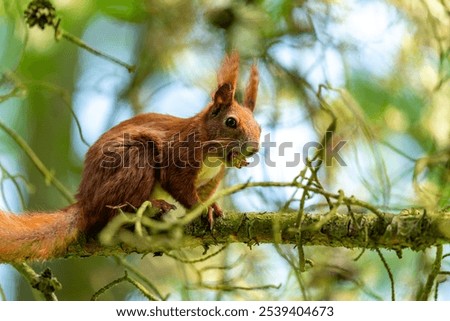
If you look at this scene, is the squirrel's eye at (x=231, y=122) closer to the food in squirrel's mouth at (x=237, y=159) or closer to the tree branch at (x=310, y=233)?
the food in squirrel's mouth at (x=237, y=159)

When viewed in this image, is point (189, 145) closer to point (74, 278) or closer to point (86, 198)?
point (86, 198)

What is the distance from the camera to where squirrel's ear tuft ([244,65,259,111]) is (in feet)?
11.1

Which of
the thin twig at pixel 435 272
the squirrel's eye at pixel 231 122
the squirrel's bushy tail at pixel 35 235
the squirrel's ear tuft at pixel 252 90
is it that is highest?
the squirrel's ear tuft at pixel 252 90

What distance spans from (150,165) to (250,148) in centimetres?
48

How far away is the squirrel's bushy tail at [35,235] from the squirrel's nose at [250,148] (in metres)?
0.82

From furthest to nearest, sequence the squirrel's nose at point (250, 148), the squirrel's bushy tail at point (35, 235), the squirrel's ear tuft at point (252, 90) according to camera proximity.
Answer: the squirrel's ear tuft at point (252, 90) → the squirrel's nose at point (250, 148) → the squirrel's bushy tail at point (35, 235)

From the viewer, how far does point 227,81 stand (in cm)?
326

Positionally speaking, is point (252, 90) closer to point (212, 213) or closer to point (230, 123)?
point (230, 123)

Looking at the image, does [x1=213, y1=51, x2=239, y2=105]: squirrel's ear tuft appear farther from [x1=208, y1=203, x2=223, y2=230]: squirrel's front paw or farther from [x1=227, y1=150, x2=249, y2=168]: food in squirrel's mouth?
[x1=208, y1=203, x2=223, y2=230]: squirrel's front paw

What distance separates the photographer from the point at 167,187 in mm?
3191

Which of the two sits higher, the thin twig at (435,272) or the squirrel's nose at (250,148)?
the squirrel's nose at (250,148)

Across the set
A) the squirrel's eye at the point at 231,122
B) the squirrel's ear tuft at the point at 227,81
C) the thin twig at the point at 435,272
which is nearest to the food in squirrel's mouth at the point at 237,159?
A: the squirrel's eye at the point at 231,122

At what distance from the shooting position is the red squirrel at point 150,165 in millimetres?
2889

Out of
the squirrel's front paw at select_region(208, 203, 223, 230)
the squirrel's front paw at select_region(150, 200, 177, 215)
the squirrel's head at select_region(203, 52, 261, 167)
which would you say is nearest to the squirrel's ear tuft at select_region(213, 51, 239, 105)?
the squirrel's head at select_region(203, 52, 261, 167)
